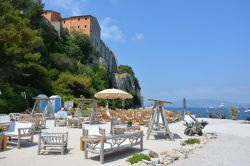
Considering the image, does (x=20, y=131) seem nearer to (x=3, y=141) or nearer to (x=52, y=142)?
(x=3, y=141)

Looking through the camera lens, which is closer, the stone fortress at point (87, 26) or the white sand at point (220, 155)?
Answer: the white sand at point (220, 155)

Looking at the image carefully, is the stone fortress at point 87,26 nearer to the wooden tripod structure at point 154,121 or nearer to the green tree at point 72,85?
the green tree at point 72,85

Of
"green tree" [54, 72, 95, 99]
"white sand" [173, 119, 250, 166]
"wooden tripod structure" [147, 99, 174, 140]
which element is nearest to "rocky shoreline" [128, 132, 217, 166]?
"white sand" [173, 119, 250, 166]

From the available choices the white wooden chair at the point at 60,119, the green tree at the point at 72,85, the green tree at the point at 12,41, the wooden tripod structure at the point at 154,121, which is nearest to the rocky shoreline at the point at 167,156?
the wooden tripod structure at the point at 154,121

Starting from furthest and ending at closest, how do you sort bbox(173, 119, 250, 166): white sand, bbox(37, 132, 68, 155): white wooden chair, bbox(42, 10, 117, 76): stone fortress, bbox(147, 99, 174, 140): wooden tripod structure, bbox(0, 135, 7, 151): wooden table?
bbox(42, 10, 117, 76): stone fortress, bbox(147, 99, 174, 140): wooden tripod structure, bbox(0, 135, 7, 151): wooden table, bbox(37, 132, 68, 155): white wooden chair, bbox(173, 119, 250, 166): white sand

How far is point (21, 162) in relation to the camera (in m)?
7.68

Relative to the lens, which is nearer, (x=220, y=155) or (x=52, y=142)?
(x=52, y=142)

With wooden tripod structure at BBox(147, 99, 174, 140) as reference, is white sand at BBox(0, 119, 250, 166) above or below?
below

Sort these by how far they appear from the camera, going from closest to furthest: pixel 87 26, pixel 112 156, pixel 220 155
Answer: pixel 112 156 < pixel 220 155 < pixel 87 26

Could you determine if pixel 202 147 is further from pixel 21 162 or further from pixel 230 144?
pixel 21 162

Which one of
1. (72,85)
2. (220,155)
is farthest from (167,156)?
(72,85)

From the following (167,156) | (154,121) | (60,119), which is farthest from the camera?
(60,119)

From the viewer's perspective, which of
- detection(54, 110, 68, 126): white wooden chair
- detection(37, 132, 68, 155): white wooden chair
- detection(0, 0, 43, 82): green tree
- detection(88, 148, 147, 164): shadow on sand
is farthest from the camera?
detection(0, 0, 43, 82): green tree

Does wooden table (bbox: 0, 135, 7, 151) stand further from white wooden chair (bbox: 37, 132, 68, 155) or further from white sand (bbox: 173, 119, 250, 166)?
white sand (bbox: 173, 119, 250, 166)
